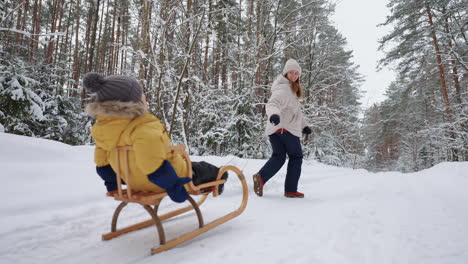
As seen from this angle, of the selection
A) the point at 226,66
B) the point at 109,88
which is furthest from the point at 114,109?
the point at 226,66

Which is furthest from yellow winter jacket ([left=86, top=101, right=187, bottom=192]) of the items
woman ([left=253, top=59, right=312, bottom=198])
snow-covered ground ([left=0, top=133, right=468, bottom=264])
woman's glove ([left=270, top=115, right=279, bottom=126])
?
woman ([left=253, top=59, right=312, bottom=198])

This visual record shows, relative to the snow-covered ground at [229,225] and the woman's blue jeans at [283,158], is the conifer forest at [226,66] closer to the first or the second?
the snow-covered ground at [229,225]

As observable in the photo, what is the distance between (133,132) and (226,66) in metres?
12.7

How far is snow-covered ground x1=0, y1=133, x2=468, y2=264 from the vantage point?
1738mm

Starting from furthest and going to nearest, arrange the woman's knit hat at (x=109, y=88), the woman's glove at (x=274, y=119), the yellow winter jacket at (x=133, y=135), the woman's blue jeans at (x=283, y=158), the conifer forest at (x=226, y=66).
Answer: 1. the conifer forest at (x=226, y=66)
2. the woman's blue jeans at (x=283, y=158)
3. the woman's glove at (x=274, y=119)
4. the woman's knit hat at (x=109, y=88)
5. the yellow winter jacket at (x=133, y=135)

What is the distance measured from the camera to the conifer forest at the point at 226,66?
21.6 feet

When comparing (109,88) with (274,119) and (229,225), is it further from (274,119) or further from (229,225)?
(274,119)

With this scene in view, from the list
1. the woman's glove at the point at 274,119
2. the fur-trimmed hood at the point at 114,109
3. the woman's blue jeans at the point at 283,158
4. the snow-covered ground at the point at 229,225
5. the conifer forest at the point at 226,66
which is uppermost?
the conifer forest at the point at 226,66

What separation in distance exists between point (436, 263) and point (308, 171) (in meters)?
4.88

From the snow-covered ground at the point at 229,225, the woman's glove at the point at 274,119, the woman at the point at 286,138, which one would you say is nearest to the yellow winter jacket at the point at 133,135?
the snow-covered ground at the point at 229,225

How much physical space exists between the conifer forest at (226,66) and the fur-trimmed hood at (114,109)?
307 cm

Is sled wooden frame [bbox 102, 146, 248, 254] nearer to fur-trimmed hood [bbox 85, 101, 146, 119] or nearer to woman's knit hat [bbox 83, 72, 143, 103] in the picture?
fur-trimmed hood [bbox 85, 101, 146, 119]

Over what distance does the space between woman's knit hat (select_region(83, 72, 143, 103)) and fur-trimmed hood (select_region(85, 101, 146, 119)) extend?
1.8 inches

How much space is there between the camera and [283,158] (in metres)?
3.68
